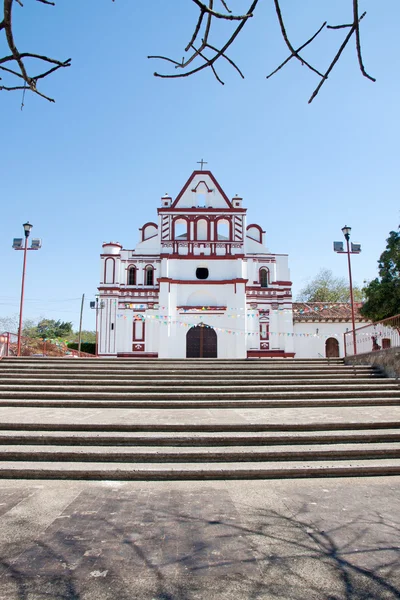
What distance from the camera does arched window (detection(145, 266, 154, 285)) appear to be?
28.4m

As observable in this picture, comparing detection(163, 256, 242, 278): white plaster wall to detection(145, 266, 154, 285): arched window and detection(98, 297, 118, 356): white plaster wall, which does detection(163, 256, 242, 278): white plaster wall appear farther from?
detection(98, 297, 118, 356): white plaster wall

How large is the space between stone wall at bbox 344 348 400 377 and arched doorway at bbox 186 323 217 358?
12.5m

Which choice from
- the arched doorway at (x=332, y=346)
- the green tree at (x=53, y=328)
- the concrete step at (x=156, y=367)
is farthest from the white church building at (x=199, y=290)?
the green tree at (x=53, y=328)

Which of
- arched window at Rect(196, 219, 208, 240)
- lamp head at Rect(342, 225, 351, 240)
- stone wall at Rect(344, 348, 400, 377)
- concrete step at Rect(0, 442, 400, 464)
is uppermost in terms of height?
arched window at Rect(196, 219, 208, 240)

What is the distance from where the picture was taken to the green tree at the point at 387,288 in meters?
18.8

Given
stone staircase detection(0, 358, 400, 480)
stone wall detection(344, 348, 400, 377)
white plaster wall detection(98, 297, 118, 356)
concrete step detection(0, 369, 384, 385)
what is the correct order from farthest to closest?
white plaster wall detection(98, 297, 118, 356), stone wall detection(344, 348, 400, 377), concrete step detection(0, 369, 384, 385), stone staircase detection(0, 358, 400, 480)

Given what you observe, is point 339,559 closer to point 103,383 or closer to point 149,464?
point 149,464

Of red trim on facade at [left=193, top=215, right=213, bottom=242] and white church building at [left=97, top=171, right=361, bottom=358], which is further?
red trim on facade at [left=193, top=215, right=213, bottom=242]

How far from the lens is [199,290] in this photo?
90.1 ft

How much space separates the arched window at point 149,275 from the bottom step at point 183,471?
2293 centimetres

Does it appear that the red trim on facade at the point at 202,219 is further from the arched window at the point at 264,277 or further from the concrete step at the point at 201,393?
the concrete step at the point at 201,393

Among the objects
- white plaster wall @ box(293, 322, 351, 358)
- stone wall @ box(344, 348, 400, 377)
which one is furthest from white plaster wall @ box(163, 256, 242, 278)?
stone wall @ box(344, 348, 400, 377)

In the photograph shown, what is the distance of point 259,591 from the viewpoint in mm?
2727

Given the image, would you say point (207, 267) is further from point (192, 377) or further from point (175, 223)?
point (192, 377)
